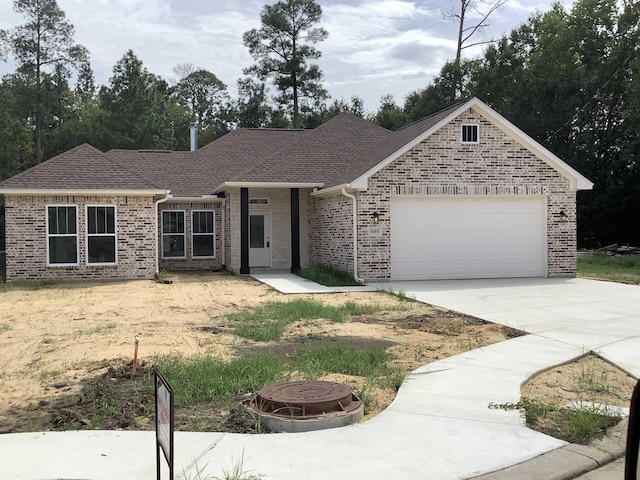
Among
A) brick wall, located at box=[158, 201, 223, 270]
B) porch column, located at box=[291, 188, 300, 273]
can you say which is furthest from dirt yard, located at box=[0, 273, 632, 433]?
brick wall, located at box=[158, 201, 223, 270]

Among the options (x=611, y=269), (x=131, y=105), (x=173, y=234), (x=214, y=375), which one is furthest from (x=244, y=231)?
(x=131, y=105)

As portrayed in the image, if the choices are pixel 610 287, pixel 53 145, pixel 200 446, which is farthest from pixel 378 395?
pixel 53 145

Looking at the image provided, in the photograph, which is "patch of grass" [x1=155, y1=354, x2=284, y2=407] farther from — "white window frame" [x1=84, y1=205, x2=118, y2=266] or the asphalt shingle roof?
"white window frame" [x1=84, y1=205, x2=118, y2=266]

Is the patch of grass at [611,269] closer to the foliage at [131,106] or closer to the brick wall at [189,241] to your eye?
the brick wall at [189,241]

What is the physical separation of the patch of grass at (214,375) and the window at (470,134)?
11962 millimetres

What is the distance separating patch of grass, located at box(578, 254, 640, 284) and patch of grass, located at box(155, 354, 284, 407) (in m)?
13.5

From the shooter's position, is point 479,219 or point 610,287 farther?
point 479,219

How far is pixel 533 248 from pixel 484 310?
23.8 feet

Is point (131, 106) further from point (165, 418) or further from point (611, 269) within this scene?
point (165, 418)

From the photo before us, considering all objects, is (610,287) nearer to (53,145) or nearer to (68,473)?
(68,473)

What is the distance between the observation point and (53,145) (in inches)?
1724

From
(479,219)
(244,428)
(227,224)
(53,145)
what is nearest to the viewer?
(244,428)

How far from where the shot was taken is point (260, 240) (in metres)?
22.6

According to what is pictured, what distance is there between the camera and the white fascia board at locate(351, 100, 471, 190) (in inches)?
663
